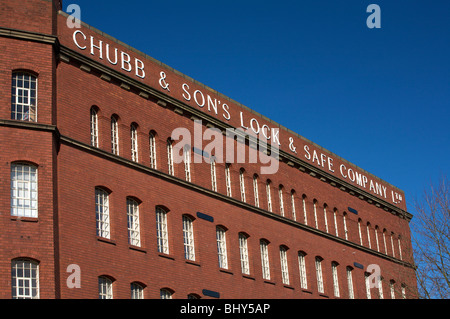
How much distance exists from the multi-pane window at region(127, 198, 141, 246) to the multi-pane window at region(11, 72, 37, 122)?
20.6 feet

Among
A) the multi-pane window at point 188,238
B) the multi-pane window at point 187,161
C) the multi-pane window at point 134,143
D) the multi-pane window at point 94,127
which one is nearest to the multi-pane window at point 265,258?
the multi-pane window at point 188,238

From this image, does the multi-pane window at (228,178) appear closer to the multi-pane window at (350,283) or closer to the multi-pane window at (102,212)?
the multi-pane window at (102,212)

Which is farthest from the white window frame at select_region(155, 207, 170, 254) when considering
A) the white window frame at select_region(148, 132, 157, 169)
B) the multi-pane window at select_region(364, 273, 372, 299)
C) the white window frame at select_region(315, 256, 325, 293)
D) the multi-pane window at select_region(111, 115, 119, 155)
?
the multi-pane window at select_region(364, 273, 372, 299)

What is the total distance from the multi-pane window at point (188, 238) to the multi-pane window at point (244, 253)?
3.93 meters

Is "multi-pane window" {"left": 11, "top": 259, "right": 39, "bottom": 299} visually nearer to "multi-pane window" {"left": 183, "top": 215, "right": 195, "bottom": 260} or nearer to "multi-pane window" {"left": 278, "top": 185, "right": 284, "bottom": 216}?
"multi-pane window" {"left": 183, "top": 215, "right": 195, "bottom": 260}

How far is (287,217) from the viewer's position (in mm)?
47688

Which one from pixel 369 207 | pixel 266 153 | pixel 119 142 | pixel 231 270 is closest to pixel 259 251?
pixel 231 270

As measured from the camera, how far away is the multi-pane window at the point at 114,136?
123 feet

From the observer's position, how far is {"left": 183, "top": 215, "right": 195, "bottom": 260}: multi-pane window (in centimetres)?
3959

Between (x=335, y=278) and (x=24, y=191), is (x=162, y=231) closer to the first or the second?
(x=24, y=191)

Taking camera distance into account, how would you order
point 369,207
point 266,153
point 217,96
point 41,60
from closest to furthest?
point 41,60
point 217,96
point 266,153
point 369,207

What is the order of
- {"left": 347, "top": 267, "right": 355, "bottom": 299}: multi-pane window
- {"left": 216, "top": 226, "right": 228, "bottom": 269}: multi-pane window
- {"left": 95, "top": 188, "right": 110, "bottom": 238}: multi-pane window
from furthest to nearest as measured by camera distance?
1. {"left": 347, "top": 267, "right": 355, "bottom": 299}: multi-pane window
2. {"left": 216, "top": 226, "right": 228, "bottom": 269}: multi-pane window
3. {"left": 95, "top": 188, "right": 110, "bottom": 238}: multi-pane window

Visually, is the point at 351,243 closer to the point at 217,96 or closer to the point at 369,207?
the point at 369,207
